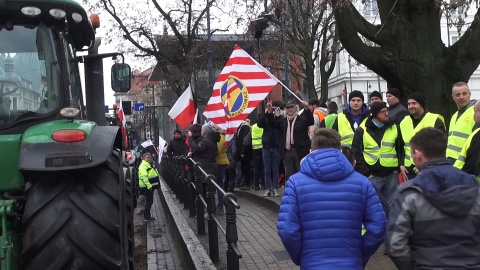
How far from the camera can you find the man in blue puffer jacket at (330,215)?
3805 mm

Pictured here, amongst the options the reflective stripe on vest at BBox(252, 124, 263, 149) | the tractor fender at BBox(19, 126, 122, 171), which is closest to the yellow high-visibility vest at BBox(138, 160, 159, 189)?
the reflective stripe on vest at BBox(252, 124, 263, 149)

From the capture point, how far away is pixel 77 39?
5.95 m

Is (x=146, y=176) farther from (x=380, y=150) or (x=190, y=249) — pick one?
(x=380, y=150)

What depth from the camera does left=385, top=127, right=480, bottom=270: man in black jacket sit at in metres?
3.28

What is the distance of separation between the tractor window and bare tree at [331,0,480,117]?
5.53 m

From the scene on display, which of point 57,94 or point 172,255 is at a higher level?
point 57,94

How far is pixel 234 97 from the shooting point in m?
11.4

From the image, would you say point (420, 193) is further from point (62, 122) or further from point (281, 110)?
point (281, 110)

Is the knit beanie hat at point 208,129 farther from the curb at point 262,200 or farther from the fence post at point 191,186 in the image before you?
the curb at point 262,200

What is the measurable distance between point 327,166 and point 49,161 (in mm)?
1842

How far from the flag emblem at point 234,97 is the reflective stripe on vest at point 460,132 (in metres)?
5.64

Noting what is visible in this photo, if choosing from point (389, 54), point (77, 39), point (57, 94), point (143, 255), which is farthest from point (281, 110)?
point (57, 94)

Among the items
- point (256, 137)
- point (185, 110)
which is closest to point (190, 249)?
point (256, 137)

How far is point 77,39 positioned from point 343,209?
11.2ft
